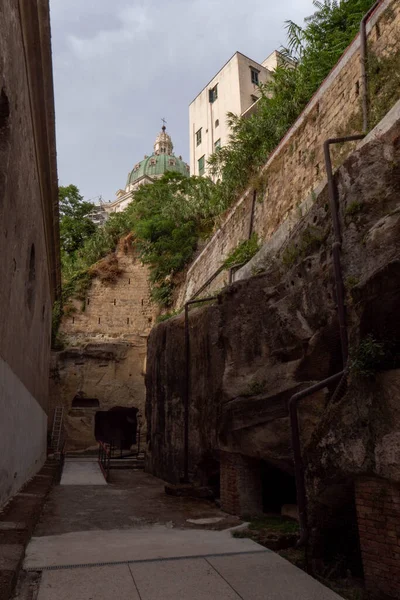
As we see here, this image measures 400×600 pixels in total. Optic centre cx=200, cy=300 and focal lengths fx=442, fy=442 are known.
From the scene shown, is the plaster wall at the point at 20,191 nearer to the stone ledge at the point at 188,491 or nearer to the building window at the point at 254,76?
the stone ledge at the point at 188,491

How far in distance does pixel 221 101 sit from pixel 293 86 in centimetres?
2257

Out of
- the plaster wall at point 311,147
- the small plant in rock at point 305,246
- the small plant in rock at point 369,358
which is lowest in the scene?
the small plant in rock at point 369,358

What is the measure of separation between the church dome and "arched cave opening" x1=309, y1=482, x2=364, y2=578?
7280 cm

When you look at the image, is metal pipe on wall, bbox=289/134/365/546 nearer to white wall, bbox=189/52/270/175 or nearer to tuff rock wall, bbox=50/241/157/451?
tuff rock wall, bbox=50/241/157/451

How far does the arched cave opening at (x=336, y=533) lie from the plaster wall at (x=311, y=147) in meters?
4.93

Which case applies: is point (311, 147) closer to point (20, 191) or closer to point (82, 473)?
point (20, 191)

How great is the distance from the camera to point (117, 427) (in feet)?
77.7

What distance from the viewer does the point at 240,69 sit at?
3519 cm

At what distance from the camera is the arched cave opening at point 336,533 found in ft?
15.2

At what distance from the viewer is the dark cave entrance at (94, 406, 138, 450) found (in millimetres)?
23094

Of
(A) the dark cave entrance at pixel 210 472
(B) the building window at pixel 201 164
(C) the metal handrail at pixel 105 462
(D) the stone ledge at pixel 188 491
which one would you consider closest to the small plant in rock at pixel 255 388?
(A) the dark cave entrance at pixel 210 472

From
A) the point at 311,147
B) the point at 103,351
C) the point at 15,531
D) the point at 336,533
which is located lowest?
the point at 336,533

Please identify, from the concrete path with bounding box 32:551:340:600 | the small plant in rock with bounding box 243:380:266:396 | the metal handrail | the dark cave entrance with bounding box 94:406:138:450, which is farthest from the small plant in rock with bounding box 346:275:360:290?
the dark cave entrance with bounding box 94:406:138:450

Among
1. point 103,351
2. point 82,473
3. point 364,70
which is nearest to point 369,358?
point 364,70
